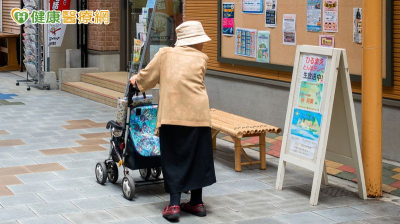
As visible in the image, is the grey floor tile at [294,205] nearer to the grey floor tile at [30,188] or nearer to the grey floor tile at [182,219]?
the grey floor tile at [182,219]

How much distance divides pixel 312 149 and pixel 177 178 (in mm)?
1455

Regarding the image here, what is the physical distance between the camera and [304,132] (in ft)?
22.5

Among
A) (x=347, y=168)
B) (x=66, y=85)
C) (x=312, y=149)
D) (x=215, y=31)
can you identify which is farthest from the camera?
(x=66, y=85)

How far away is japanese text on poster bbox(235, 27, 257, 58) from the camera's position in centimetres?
1012

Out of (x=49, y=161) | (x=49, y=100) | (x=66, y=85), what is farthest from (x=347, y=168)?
(x=66, y=85)

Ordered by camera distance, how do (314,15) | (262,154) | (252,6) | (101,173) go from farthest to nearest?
(252,6)
(314,15)
(262,154)
(101,173)

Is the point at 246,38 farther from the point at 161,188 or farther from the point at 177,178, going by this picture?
the point at 177,178

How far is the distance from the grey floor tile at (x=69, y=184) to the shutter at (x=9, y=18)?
46.0 ft

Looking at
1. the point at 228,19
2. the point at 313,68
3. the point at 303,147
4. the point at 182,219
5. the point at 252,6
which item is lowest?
the point at 182,219

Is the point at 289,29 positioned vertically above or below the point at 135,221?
above

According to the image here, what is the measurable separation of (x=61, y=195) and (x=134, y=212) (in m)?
0.95

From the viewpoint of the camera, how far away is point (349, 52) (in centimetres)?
840

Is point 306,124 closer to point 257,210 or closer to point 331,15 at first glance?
point 257,210

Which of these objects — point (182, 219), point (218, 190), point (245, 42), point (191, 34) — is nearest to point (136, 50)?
point (245, 42)
